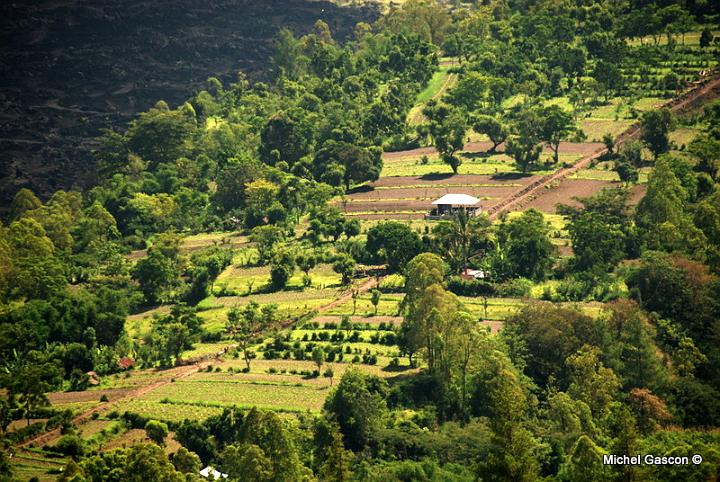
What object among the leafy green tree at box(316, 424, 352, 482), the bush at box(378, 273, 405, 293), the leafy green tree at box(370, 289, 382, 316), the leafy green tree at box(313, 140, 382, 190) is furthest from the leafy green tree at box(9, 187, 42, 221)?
the leafy green tree at box(316, 424, 352, 482)

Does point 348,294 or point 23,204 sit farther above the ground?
point 23,204

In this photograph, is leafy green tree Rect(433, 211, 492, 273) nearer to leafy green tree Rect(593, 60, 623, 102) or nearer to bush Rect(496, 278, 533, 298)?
bush Rect(496, 278, 533, 298)

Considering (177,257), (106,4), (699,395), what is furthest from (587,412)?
(106,4)

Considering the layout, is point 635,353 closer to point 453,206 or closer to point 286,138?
point 453,206

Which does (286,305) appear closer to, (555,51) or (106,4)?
(555,51)

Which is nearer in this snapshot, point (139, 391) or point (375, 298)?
point (139, 391)

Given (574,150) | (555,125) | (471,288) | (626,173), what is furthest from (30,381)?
(574,150)

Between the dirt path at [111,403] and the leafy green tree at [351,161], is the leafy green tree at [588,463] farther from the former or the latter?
the leafy green tree at [351,161]
